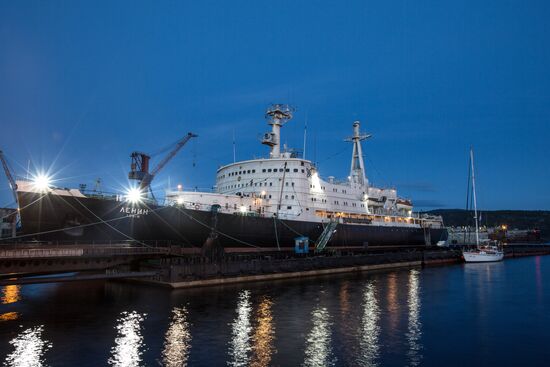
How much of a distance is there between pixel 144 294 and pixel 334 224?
2368 centimetres

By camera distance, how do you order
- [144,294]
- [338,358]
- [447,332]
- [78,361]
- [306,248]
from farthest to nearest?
1. [306,248]
2. [144,294]
3. [447,332]
4. [338,358]
5. [78,361]

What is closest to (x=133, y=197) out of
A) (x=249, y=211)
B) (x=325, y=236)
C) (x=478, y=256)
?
(x=249, y=211)

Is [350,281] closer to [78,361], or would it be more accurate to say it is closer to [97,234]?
[97,234]

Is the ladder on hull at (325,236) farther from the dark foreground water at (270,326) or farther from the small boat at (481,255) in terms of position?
the small boat at (481,255)

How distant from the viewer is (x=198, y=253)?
103 ft

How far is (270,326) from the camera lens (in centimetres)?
1762

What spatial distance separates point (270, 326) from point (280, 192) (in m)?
23.0

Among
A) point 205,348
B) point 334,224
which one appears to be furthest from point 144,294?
point 334,224

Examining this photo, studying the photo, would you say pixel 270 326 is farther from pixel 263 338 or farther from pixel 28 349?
pixel 28 349

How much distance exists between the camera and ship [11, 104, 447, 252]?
81.9 feet

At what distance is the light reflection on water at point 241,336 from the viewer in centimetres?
1350

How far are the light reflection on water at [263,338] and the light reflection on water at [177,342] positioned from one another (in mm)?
2466

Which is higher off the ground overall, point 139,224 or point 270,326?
point 139,224

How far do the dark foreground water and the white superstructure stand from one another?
9998 mm
